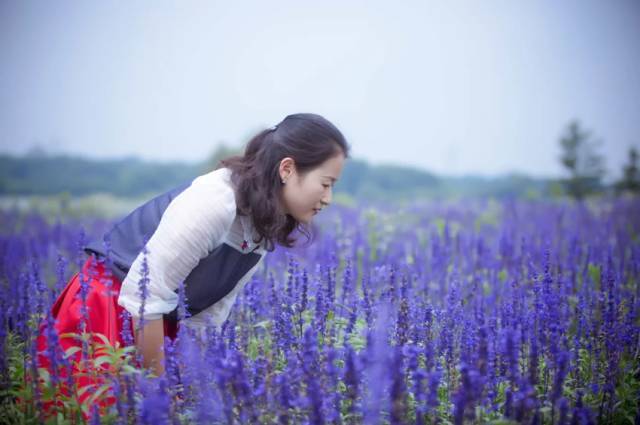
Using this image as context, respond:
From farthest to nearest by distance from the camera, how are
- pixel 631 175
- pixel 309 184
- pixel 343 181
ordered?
1. pixel 343 181
2. pixel 631 175
3. pixel 309 184

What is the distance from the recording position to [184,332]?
2.38 m

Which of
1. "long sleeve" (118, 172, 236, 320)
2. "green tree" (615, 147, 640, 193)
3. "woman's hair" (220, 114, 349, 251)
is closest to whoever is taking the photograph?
"long sleeve" (118, 172, 236, 320)

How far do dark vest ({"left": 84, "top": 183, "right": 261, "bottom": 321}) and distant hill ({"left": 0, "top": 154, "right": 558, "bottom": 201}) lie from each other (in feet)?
46.0

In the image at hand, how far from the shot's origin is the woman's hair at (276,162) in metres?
2.90

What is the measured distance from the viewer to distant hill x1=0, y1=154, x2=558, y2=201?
1762cm

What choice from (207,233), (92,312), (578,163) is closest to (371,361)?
(207,233)

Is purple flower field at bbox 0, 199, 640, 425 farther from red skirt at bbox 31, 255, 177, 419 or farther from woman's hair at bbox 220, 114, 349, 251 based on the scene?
woman's hair at bbox 220, 114, 349, 251

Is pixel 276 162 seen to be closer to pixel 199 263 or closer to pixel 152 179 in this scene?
pixel 199 263

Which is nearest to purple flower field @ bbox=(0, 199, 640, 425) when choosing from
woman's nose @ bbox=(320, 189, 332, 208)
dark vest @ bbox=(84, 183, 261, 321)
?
dark vest @ bbox=(84, 183, 261, 321)

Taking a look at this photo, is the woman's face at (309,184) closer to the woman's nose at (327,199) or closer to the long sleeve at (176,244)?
the woman's nose at (327,199)

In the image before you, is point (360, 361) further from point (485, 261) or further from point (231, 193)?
point (485, 261)

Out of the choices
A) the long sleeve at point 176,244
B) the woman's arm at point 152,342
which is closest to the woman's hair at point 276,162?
the long sleeve at point 176,244

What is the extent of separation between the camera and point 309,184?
9.70ft

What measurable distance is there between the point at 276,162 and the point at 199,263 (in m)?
0.67
